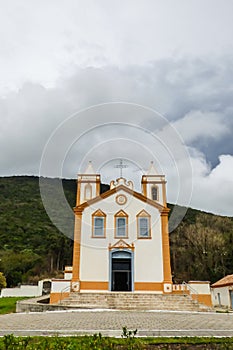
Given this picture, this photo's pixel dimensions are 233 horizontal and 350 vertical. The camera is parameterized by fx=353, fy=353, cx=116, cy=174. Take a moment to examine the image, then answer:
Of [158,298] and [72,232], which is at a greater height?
[72,232]

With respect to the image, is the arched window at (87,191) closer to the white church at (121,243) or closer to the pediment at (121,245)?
the white church at (121,243)

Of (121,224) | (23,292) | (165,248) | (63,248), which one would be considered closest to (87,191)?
(121,224)

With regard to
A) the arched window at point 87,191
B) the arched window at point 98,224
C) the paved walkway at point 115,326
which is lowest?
the paved walkway at point 115,326

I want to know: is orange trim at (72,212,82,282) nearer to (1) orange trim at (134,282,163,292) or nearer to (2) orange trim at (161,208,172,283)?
(1) orange trim at (134,282,163,292)

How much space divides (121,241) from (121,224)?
4.22ft

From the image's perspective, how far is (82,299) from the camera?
1995cm

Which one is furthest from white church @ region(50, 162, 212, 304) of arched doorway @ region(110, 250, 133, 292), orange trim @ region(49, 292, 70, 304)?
orange trim @ region(49, 292, 70, 304)

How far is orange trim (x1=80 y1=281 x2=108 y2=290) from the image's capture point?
76.0 feet

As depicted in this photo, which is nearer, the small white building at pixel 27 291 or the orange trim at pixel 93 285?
the orange trim at pixel 93 285

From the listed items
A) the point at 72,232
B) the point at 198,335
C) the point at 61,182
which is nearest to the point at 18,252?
the point at 72,232

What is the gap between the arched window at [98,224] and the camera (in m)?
24.6

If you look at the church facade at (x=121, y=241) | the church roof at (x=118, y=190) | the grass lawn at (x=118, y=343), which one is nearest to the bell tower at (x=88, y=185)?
the church facade at (x=121, y=241)

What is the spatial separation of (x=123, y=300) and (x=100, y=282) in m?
4.36

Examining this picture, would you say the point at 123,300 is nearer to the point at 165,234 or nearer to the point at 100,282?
the point at 100,282
